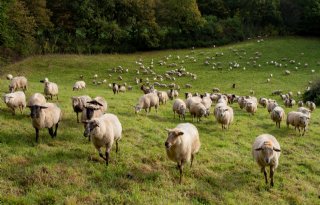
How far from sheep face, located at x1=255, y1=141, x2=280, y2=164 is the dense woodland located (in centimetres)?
4279

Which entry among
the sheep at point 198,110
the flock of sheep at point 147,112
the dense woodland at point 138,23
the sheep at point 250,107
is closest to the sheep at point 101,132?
the flock of sheep at point 147,112

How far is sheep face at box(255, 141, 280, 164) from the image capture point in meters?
14.1

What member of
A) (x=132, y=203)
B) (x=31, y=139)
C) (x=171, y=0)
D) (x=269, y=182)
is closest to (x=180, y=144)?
(x=132, y=203)

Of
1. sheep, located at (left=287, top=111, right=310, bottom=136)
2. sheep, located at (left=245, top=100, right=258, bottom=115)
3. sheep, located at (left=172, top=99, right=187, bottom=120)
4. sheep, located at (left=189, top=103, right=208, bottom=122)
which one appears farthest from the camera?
A: sheep, located at (left=245, top=100, right=258, bottom=115)

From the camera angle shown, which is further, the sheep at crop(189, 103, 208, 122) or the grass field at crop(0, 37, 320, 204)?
the sheep at crop(189, 103, 208, 122)

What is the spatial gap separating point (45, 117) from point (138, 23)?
162 ft

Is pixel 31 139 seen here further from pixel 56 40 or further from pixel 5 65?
pixel 56 40

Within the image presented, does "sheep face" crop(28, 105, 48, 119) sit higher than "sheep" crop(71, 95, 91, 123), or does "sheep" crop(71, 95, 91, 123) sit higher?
"sheep face" crop(28, 105, 48, 119)

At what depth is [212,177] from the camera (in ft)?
48.2

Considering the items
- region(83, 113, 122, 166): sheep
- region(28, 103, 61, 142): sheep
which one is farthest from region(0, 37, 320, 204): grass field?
region(83, 113, 122, 166): sheep

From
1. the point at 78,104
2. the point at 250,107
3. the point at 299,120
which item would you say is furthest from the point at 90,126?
the point at 250,107

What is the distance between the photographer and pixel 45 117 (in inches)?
648

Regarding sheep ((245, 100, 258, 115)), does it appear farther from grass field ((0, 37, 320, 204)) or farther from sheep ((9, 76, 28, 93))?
sheep ((9, 76, 28, 93))

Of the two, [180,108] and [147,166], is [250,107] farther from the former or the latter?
[147,166]
